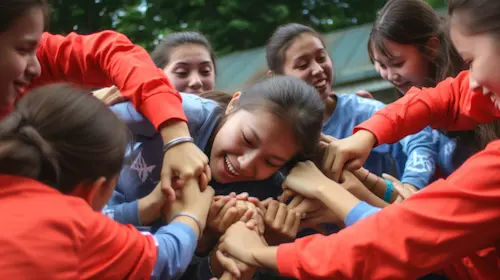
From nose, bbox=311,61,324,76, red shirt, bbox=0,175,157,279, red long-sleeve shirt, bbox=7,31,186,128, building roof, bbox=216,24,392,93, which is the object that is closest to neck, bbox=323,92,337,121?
nose, bbox=311,61,324,76

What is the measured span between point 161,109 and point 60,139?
0.50m

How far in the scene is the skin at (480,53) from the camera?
1362mm

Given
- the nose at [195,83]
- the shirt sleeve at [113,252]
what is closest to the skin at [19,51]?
the shirt sleeve at [113,252]

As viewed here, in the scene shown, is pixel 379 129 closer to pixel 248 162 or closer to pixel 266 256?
pixel 248 162

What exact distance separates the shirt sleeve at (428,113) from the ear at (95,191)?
867 mm

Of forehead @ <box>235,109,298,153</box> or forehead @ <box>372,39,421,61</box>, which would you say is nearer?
forehead @ <box>235,109,298,153</box>

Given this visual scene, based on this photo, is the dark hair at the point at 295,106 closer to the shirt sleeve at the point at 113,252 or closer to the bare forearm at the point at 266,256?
the bare forearm at the point at 266,256

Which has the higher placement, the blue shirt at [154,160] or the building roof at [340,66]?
the blue shirt at [154,160]

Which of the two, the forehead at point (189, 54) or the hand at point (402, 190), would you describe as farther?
the forehead at point (189, 54)

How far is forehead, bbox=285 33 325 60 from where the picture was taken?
2.70 meters

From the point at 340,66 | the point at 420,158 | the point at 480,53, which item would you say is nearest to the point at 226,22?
the point at 340,66

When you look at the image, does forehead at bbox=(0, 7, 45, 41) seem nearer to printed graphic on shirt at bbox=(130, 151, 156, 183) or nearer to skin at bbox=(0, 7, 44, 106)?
skin at bbox=(0, 7, 44, 106)

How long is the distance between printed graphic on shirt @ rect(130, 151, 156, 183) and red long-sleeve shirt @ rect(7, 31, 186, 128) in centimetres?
18

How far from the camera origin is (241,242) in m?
1.64
